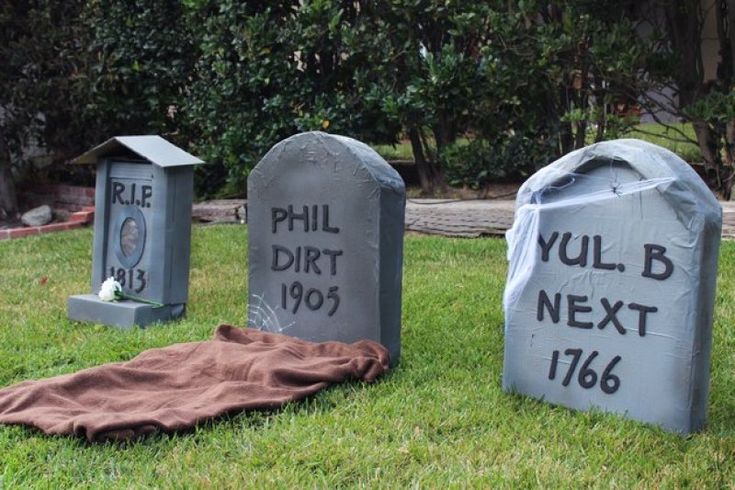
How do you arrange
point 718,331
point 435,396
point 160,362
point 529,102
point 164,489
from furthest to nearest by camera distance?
point 529,102 → point 718,331 → point 160,362 → point 435,396 → point 164,489

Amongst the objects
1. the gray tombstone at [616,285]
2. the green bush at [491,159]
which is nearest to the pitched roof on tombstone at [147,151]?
the gray tombstone at [616,285]

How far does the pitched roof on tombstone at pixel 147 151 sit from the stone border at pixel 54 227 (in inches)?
138

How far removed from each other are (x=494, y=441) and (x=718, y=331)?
76.0 inches

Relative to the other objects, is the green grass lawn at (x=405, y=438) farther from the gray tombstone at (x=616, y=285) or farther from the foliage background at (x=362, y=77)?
the foliage background at (x=362, y=77)

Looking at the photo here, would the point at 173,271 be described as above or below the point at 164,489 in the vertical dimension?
above

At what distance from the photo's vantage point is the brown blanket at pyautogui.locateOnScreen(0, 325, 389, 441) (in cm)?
362

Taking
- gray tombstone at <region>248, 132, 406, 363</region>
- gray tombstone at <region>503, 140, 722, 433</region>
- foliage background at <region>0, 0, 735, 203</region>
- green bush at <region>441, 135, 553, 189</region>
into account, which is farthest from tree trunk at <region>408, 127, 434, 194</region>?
gray tombstone at <region>503, 140, 722, 433</region>

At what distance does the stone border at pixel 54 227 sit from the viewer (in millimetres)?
8914

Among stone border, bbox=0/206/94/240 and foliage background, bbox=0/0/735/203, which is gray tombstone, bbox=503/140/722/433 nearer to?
foliage background, bbox=0/0/735/203

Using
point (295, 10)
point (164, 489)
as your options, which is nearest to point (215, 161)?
point (295, 10)

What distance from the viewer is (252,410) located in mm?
3824

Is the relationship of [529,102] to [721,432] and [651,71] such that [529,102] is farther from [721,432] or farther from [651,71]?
[721,432]

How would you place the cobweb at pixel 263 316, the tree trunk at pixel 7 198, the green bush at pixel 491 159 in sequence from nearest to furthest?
the cobweb at pixel 263 316 < the green bush at pixel 491 159 < the tree trunk at pixel 7 198

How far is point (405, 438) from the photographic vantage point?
11.7 feet
